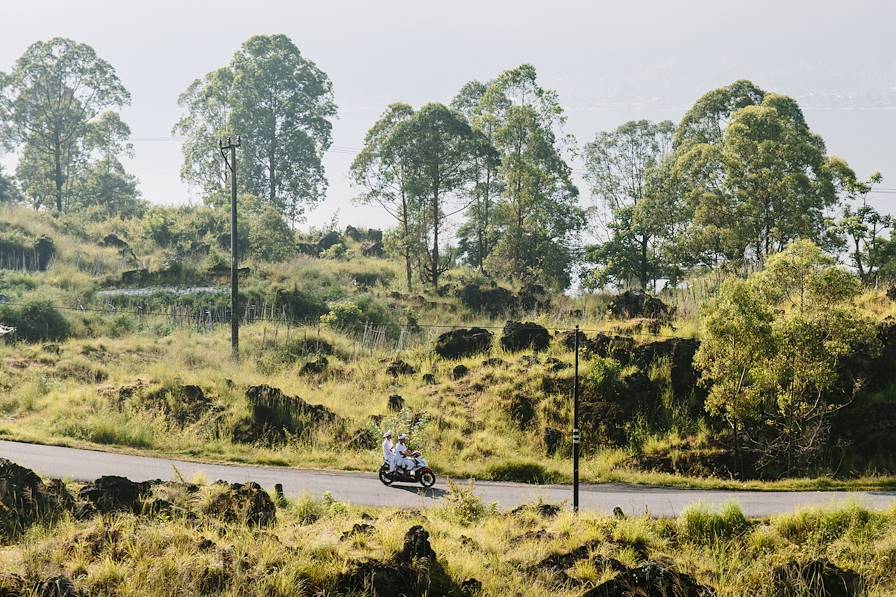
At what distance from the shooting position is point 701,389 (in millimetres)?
26094

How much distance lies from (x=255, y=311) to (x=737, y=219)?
22474 millimetres

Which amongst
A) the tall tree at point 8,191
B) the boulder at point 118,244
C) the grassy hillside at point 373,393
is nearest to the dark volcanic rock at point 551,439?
the grassy hillside at point 373,393

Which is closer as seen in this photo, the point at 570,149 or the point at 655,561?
the point at 655,561

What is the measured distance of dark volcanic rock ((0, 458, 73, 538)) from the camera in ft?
43.1

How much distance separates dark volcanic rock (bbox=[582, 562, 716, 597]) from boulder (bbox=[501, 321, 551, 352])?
59.4 ft

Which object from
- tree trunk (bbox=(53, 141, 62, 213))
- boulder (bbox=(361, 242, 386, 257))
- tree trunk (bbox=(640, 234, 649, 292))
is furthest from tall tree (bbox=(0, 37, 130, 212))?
tree trunk (bbox=(640, 234, 649, 292))

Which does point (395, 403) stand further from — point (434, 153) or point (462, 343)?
point (434, 153)

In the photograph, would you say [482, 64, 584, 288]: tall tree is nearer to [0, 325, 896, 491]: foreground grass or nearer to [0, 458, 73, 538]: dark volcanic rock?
[0, 325, 896, 491]: foreground grass

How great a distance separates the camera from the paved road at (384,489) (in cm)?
1830

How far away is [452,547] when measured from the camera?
12.8 m

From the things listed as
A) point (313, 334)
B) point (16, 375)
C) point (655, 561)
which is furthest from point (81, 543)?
point (313, 334)

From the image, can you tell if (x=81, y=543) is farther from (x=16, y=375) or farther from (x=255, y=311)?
(x=255, y=311)

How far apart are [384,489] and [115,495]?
696 centimetres

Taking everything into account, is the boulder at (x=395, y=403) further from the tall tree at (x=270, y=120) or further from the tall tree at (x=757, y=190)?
the tall tree at (x=270, y=120)
